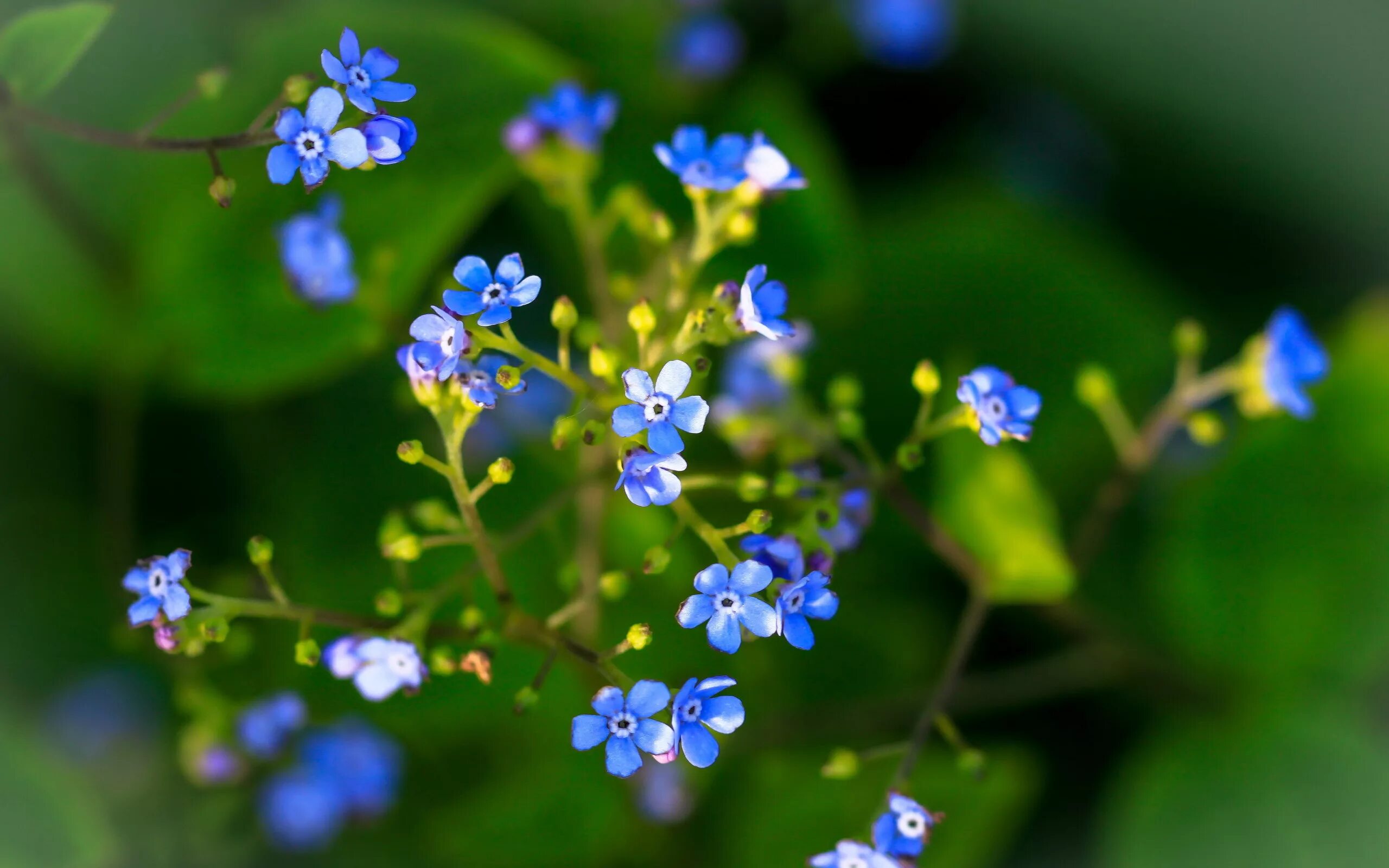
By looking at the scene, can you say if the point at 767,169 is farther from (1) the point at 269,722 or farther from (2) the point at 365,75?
(1) the point at 269,722

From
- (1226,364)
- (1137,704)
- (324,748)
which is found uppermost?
(1226,364)

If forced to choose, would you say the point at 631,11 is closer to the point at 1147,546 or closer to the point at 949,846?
the point at 1147,546

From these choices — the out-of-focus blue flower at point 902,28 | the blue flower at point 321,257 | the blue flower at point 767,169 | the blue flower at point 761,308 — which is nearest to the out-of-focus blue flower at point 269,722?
the blue flower at point 321,257

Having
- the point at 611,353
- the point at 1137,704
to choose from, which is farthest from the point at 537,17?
the point at 1137,704

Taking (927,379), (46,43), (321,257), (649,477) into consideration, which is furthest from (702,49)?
(649,477)

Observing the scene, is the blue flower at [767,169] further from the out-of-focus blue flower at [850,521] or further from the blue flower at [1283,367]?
the blue flower at [1283,367]

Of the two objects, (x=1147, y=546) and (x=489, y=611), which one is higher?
(x=1147, y=546)
